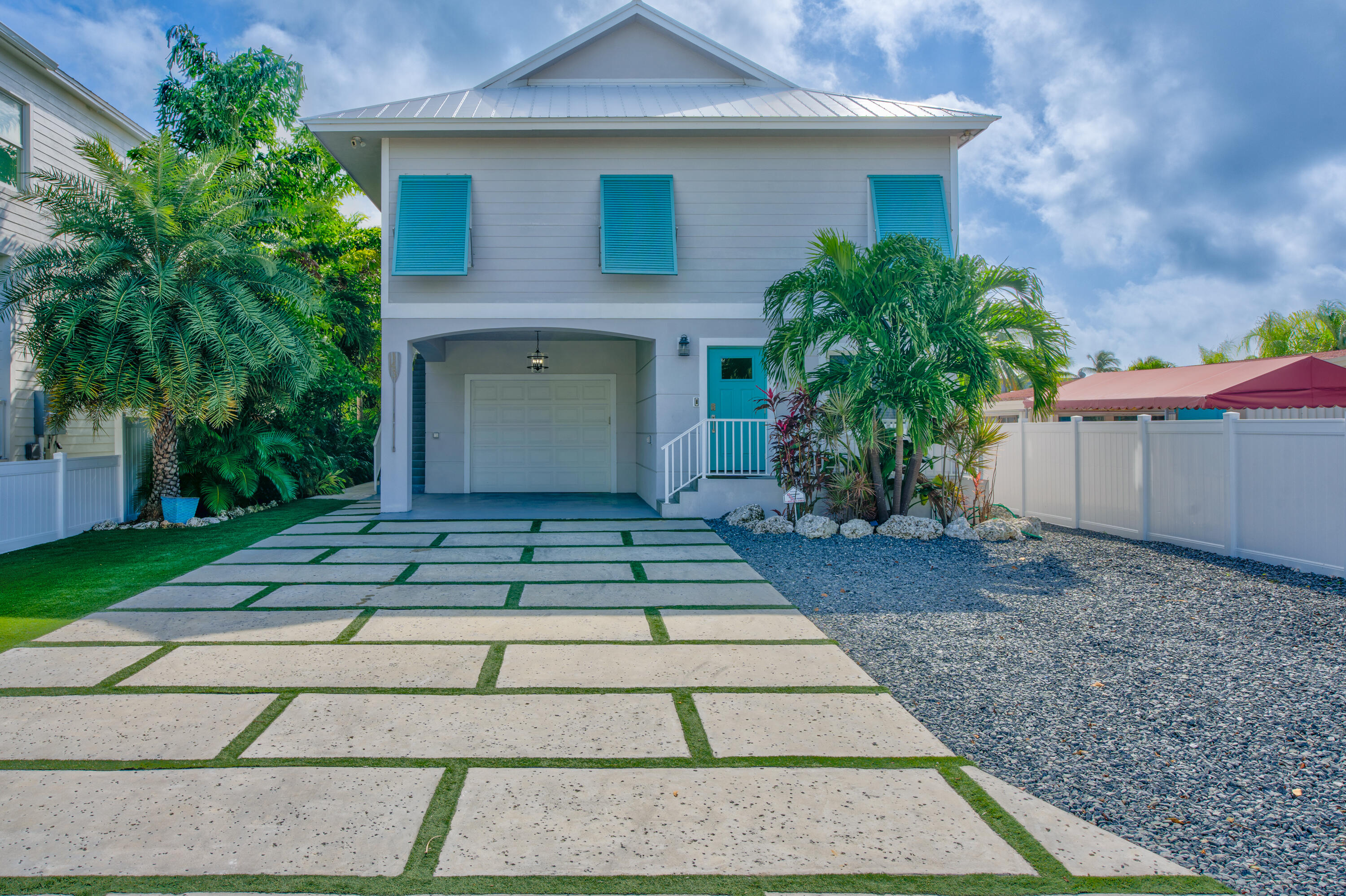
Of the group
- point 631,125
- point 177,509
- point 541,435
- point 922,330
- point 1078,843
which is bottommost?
point 1078,843

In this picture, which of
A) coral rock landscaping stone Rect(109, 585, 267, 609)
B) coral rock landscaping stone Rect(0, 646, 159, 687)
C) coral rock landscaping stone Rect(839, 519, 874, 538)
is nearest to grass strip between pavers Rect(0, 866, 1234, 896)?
coral rock landscaping stone Rect(0, 646, 159, 687)

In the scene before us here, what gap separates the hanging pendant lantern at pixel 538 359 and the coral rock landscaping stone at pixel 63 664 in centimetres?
813

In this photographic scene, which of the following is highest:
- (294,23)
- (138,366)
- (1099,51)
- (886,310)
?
(294,23)

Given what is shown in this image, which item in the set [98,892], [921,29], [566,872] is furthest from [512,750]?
[921,29]

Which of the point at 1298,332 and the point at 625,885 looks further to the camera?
the point at 1298,332

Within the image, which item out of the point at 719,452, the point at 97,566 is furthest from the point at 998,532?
the point at 97,566

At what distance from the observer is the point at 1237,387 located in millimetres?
10203

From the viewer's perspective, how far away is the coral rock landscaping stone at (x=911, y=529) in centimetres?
774

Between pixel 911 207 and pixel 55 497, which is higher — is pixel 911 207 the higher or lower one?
the higher one

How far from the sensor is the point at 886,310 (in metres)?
7.46

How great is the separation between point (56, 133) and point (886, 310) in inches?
417

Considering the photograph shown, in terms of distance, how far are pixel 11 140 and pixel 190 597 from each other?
751cm

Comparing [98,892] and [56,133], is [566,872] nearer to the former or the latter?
[98,892]

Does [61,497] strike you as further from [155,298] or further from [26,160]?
[26,160]
